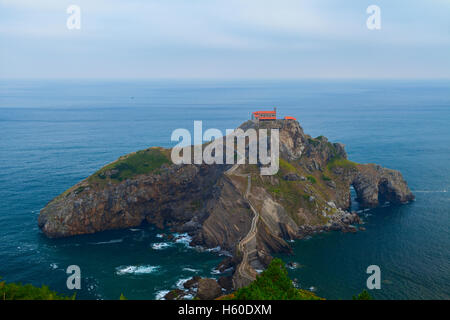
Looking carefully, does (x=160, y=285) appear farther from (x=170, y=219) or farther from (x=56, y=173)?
(x=56, y=173)

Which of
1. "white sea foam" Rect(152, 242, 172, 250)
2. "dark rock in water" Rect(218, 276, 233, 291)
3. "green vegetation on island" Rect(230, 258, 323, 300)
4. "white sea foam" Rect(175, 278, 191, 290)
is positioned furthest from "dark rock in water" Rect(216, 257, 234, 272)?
"green vegetation on island" Rect(230, 258, 323, 300)

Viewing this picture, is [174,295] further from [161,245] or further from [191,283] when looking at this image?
[161,245]

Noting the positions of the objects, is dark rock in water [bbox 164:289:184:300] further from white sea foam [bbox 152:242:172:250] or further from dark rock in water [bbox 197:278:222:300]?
white sea foam [bbox 152:242:172:250]

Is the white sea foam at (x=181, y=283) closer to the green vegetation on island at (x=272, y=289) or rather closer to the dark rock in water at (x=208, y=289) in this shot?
the dark rock in water at (x=208, y=289)

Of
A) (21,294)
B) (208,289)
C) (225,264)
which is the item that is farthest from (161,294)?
(21,294)

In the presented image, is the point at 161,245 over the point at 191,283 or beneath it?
over

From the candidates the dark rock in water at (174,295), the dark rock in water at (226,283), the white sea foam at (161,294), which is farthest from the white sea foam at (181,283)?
the dark rock in water at (226,283)
